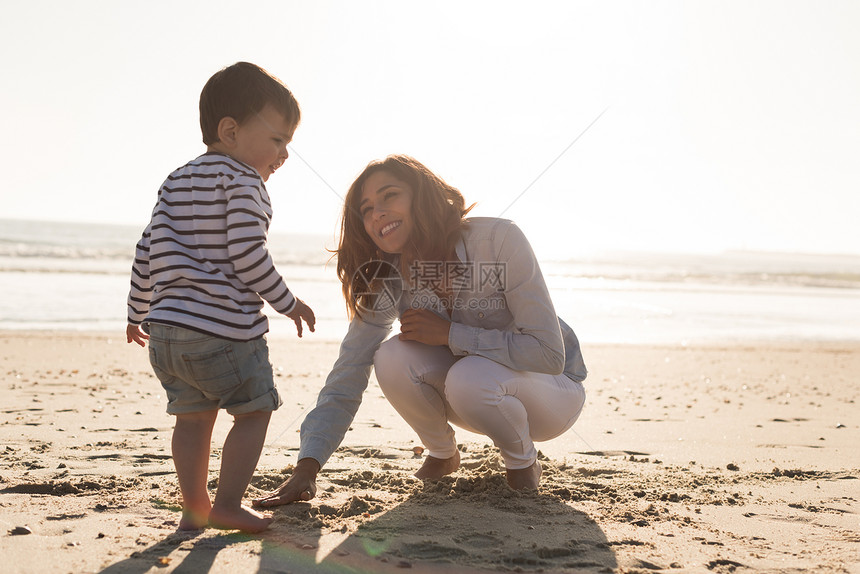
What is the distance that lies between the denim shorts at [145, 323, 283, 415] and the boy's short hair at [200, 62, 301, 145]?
0.69 meters

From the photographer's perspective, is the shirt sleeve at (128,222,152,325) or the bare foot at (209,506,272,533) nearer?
the bare foot at (209,506,272,533)

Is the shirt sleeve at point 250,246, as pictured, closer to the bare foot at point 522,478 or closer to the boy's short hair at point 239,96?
the boy's short hair at point 239,96

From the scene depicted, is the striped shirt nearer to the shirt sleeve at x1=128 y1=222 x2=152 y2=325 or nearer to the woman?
the shirt sleeve at x1=128 y1=222 x2=152 y2=325

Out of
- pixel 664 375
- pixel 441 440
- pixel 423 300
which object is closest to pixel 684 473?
pixel 441 440

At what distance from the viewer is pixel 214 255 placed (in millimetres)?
2180

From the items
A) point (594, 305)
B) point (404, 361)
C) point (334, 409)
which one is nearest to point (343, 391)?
point (334, 409)

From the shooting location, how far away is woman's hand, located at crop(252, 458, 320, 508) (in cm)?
246

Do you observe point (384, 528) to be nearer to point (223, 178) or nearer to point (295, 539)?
point (295, 539)

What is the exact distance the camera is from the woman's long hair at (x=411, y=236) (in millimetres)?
2680

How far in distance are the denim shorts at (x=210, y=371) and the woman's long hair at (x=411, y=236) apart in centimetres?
67

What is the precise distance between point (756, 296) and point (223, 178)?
18499 millimetres

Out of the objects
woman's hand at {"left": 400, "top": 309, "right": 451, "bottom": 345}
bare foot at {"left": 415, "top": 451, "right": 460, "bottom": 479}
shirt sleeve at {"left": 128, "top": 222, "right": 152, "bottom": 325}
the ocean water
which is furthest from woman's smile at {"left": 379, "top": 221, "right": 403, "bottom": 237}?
the ocean water

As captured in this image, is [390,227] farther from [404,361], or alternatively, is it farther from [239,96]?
[239,96]

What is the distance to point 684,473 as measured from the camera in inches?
123
